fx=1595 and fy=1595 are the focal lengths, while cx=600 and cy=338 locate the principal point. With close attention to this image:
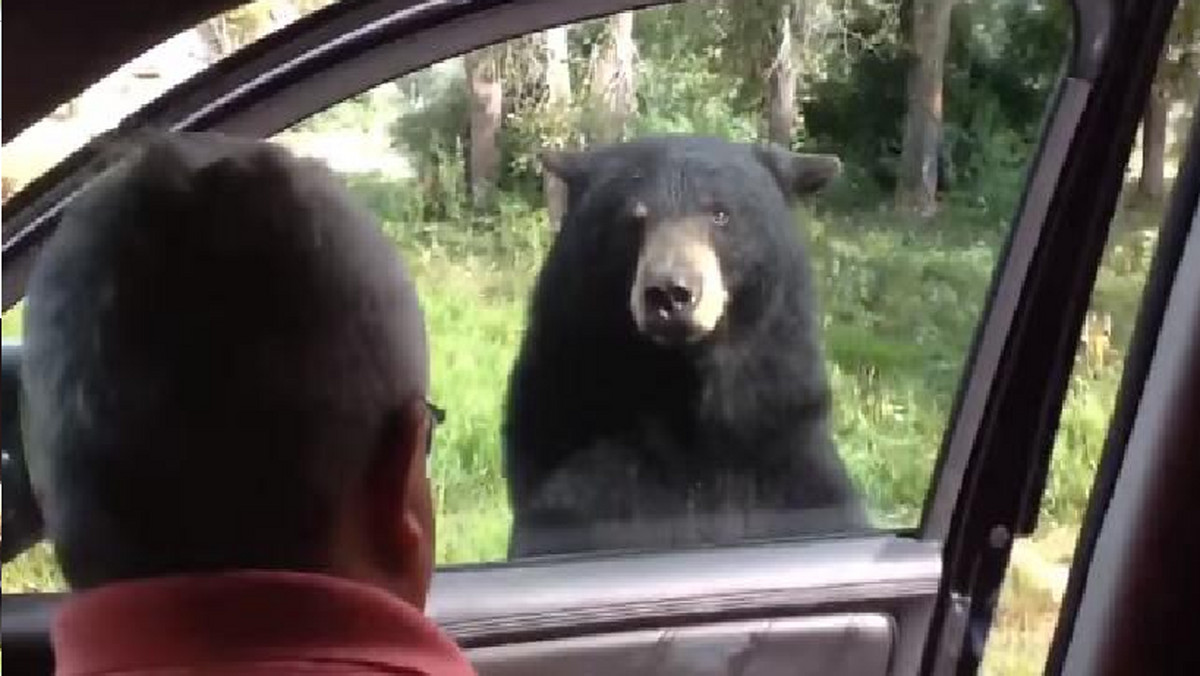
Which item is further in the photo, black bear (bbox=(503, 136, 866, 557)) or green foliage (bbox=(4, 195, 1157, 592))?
black bear (bbox=(503, 136, 866, 557))

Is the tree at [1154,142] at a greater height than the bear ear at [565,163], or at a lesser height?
greater

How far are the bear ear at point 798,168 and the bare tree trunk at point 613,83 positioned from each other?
0.15 metres

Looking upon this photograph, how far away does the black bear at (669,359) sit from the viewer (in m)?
1.57

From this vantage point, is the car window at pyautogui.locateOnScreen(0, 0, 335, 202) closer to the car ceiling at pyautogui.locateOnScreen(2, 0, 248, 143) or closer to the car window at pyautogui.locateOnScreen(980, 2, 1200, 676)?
the car ceiling at pyautogui.locateOnScreen(2, 0, 248, 143)

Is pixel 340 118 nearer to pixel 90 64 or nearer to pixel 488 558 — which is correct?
pixel 90 64

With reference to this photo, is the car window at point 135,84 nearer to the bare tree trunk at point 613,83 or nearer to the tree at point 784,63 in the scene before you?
the bare tree trunk at point 613,83

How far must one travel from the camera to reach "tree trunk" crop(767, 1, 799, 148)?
5.01 ft

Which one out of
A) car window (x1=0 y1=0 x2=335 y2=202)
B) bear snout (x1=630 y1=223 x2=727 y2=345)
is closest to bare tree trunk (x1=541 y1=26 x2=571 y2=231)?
bear snout (x1=630 y1=223 x2=727 y2=345)

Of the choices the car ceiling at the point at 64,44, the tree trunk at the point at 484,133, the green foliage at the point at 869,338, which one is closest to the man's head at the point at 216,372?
the car ceiling at the point at 64,44

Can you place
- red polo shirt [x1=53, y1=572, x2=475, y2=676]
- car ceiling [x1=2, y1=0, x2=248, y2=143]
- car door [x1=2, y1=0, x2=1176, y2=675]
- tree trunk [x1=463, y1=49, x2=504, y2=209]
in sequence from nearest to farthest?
1. red polo shirt [x1=53, y1=572, x2=475, y2=676]
2. car ceiling [x1=2, y1=0, x2=248, y2=143]
3. tree trunk [x1=463, y1=49, x2=504, y2=209]
4. car door [x1=2, y1=0, x2=1176, y2=675]

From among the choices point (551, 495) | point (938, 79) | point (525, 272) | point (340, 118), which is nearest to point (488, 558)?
point (551, 495)

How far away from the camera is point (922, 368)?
1.70 m

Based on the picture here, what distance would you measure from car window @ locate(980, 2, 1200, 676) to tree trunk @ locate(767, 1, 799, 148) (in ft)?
1.12

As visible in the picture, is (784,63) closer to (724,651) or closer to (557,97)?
(557,97)
